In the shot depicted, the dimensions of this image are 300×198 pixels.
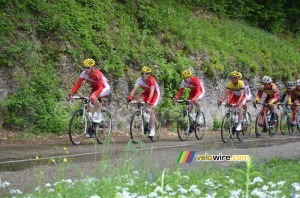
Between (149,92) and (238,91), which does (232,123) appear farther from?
(149,92)

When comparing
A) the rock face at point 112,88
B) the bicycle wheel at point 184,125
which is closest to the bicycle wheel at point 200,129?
the bicycle wheel at point 184,125

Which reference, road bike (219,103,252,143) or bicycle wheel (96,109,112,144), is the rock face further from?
road bike (219,103,252,143)

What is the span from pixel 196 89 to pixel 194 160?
23.8 feet

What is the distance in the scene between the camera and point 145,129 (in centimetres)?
1582

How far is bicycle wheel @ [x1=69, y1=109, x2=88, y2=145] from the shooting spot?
13.7 meters

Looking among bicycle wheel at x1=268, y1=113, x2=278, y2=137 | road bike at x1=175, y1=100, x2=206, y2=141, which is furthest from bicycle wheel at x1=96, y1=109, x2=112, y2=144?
bicycle wheel at x1=268, y1=113, x2=278, y2=137

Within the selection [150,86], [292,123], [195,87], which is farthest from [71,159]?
[292,123]

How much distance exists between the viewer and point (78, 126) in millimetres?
14016

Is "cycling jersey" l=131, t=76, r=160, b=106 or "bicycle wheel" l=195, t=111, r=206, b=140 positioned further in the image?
"bicycle wheel" l=195, t=111, r=206, b=140

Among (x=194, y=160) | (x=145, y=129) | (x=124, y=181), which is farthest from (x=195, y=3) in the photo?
(x=124, y=181)

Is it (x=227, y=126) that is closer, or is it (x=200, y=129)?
(x=227, y=126)

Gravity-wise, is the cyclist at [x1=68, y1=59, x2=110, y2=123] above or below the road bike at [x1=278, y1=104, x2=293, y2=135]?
above

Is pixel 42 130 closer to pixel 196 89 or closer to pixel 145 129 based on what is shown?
pixel 145 129

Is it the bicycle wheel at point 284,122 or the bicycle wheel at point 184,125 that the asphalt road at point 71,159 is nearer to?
the bicycle wheel at point 184,125
